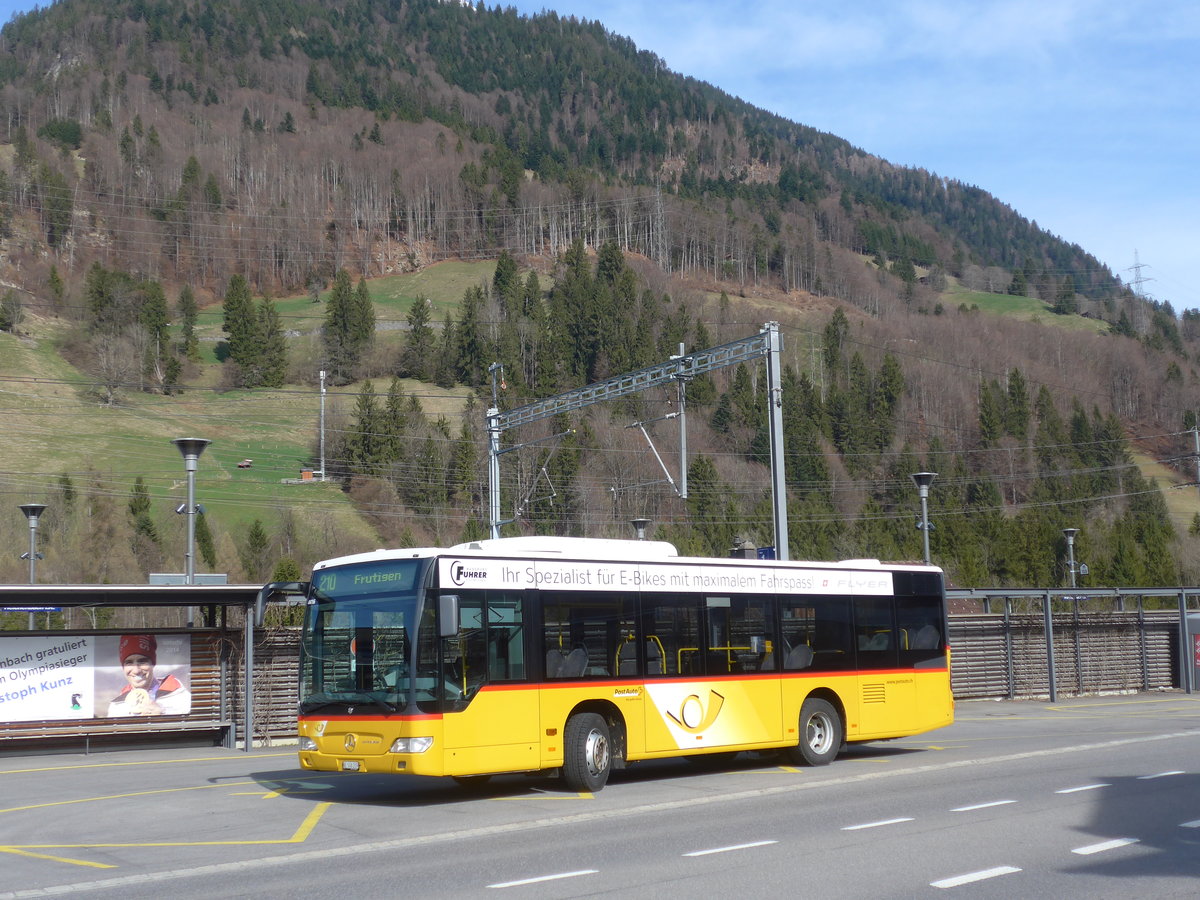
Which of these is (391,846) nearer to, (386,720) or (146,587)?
(386,720)

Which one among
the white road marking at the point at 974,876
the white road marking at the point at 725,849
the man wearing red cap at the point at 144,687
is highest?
the man wearing red cap at the point at 144,687

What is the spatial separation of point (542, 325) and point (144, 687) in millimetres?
104381

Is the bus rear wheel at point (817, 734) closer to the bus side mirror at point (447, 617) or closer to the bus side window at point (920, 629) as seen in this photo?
the bus side window at point (920, 629)

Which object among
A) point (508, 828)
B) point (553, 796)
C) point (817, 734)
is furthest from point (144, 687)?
point (508, 828)

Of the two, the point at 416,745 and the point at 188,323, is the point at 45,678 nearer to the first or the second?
the point at 416,745

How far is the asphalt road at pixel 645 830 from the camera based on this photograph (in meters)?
9.15

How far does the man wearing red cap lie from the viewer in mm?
21906

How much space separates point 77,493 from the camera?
7269 centimetres

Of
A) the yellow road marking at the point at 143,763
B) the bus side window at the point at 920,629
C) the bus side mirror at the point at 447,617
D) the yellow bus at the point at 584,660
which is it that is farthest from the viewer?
the yellow road marking at the point at 143,763

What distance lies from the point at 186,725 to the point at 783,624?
11707mm

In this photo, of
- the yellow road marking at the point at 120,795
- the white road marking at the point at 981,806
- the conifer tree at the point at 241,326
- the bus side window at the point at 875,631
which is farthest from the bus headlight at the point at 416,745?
the conifer tree at the point at 241,326

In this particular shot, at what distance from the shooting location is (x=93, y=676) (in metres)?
21.6

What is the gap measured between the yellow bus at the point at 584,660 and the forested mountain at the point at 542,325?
157 ft

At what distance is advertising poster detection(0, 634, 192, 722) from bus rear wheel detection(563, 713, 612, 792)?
1040 centimetres
